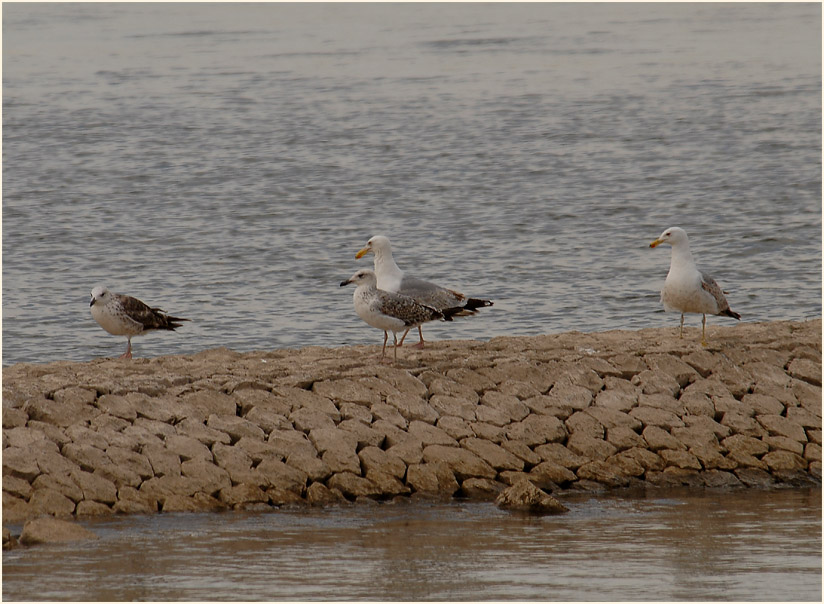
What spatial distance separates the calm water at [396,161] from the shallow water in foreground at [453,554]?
658 centimetres

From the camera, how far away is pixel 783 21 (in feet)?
154

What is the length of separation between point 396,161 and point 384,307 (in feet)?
67.2

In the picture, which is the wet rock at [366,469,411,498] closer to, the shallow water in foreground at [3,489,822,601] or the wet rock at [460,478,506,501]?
the shallow water in foreground at [3,489,822,601]

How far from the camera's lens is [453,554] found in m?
8.95

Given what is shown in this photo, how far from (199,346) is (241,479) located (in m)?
6.45

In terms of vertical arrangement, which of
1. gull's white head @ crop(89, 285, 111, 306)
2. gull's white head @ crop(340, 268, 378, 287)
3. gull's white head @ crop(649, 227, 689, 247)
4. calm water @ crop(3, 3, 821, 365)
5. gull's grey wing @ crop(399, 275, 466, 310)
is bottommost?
calm water @ crop(3, 3, 821, 365)

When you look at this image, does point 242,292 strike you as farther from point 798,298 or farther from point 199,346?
point 798,298

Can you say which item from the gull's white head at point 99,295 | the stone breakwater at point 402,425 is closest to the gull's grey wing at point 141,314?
the gull's white head at point 99,295

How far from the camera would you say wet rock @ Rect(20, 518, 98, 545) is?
8.95 metres

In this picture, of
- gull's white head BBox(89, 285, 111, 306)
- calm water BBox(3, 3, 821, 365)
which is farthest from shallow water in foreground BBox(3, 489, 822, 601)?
calm water BBox(3, 3, 821, 365)

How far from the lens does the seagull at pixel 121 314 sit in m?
12.5

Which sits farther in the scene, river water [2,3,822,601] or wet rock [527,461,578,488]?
wet rock [527,461,578,488]

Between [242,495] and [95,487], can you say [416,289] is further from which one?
[95,487]

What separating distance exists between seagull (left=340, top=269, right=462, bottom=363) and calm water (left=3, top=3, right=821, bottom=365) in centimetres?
438
